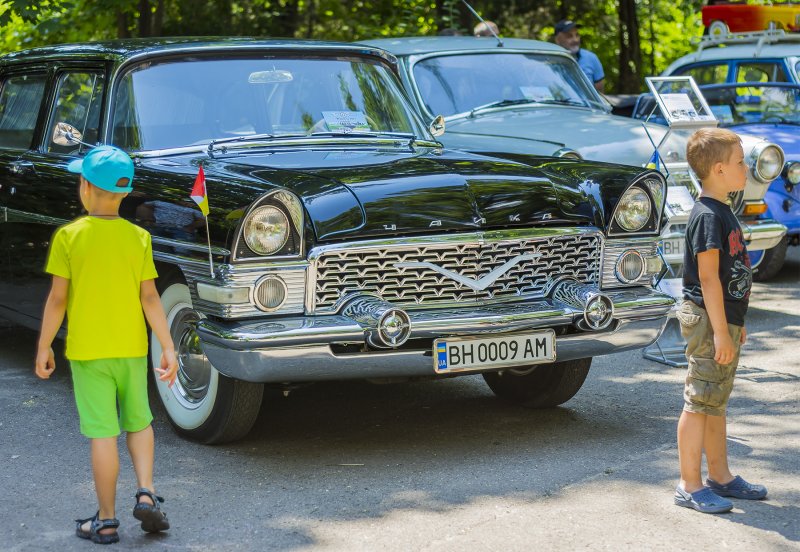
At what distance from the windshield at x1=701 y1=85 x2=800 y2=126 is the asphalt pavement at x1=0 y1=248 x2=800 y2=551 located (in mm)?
4125

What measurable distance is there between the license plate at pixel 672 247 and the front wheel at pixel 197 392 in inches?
122

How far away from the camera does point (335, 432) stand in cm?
550

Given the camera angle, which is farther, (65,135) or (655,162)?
(655,162)

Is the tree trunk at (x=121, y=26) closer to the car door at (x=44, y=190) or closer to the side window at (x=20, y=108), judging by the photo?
the side window at (x=20, y=108)

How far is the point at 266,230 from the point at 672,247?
10.9 ft

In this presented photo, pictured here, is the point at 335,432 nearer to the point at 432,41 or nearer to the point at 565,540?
the point at 565,540

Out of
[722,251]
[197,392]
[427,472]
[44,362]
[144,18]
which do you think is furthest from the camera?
[144,18]

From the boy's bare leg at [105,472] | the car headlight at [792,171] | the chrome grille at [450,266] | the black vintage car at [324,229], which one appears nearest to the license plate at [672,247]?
the black vintage car at [324,229]

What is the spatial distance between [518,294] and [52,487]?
6.72ft

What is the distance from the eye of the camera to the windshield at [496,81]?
891cm

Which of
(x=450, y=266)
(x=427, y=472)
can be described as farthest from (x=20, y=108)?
(x=427, y=472)

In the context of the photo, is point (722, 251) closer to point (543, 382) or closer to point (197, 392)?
point (543, 382)

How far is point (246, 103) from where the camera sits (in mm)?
5910

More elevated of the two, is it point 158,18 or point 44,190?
point 158,18
